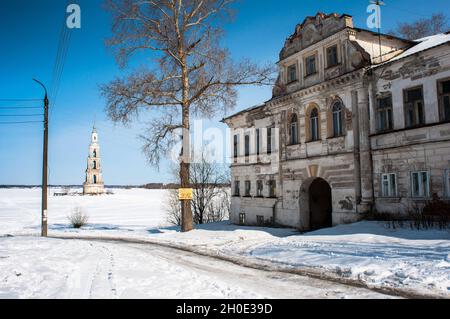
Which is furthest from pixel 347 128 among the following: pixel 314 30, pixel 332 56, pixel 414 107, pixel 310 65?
pixel 314 30

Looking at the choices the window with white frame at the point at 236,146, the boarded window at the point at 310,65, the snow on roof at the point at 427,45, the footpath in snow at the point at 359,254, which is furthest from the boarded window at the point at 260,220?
the snow on roof at the point at 427,45

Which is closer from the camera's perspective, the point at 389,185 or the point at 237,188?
the point at 389,185

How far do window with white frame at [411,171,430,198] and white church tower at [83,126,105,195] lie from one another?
3708 inches

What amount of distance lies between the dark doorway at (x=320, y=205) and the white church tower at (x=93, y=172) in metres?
87.1

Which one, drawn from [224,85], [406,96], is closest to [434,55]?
[406,96]

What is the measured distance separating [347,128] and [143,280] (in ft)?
46.5

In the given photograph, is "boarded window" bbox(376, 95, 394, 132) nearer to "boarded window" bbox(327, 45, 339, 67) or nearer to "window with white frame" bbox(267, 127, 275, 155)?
"boarded window" bbox(327, 45, 339, 67)

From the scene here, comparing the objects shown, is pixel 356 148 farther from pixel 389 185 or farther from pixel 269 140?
pixel 269 140

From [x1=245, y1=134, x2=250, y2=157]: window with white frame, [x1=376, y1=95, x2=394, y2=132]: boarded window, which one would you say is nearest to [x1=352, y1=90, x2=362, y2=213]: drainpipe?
[x1=376, y1=95, x2=394, y2=132]: boarded window

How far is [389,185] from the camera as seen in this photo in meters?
17.1

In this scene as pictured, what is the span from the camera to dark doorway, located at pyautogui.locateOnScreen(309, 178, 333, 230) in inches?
886

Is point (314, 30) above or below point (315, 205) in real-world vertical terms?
above
